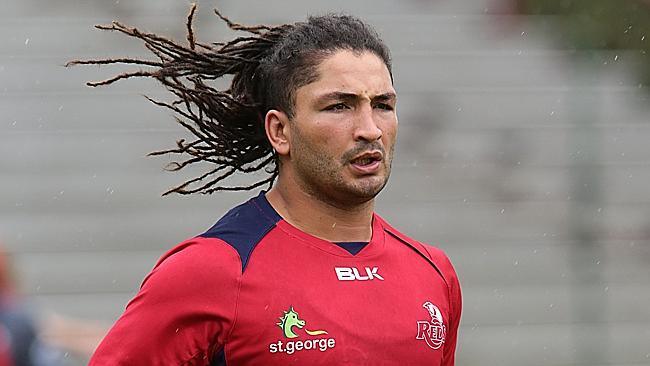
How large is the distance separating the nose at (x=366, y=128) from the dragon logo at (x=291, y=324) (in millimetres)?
438

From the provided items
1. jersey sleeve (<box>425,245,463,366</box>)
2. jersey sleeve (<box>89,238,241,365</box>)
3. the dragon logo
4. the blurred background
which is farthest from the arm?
the blurred background

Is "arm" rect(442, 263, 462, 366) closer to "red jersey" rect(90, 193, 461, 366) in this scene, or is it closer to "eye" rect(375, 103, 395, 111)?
"red jersey" rect(90, 193, 461, 366)

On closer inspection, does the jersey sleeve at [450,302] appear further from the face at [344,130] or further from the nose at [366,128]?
the nose at [366,128]

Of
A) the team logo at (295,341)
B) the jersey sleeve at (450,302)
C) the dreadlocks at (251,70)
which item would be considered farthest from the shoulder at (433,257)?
the team logo at (295,341)

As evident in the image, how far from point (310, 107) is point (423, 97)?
463 centimetres

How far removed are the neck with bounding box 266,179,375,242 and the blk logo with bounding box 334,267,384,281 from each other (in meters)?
0.10

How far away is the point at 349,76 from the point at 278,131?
0.24 m

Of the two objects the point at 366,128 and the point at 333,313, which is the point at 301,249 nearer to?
the point at 333,313

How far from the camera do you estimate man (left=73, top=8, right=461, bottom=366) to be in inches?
113

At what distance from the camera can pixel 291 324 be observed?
2900 mm

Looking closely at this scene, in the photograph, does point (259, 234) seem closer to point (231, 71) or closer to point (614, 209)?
point (231, 71)

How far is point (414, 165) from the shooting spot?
7.55 m

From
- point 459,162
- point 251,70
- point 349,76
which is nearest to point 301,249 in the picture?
point 349,76

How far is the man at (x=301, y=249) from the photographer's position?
9.45ft
